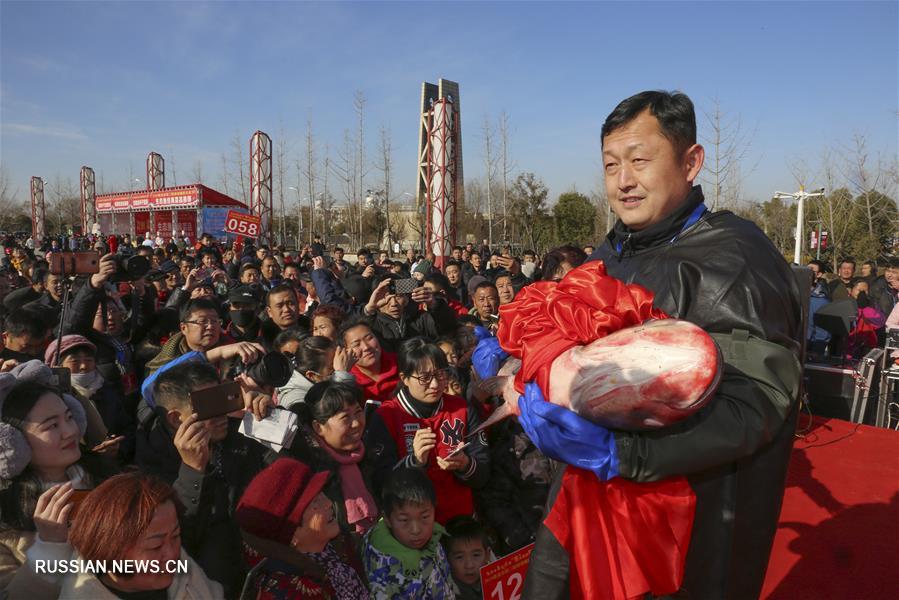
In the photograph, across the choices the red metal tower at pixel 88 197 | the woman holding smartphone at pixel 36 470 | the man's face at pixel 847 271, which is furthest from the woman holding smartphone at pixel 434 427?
the red metal tower at pixel 88 197

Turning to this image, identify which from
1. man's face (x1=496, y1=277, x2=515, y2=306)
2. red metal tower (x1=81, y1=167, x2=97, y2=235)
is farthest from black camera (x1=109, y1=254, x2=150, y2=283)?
red metal tower (x1=81, y1=167, x2=97, y2=235)

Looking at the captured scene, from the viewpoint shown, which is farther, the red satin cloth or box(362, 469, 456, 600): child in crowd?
box(362, 469, 456, 600): child in crowd

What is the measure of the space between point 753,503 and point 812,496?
3224 millimetres

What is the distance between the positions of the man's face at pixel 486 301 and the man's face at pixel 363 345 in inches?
79.8

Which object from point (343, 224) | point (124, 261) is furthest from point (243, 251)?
point (343, 224)

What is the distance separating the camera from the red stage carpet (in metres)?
2.96

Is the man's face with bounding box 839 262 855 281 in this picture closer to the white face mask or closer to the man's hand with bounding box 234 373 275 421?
the man's hand with bounding box 234 373 275 421

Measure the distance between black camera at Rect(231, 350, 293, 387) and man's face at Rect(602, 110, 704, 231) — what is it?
6.66ft

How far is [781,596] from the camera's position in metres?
2.87

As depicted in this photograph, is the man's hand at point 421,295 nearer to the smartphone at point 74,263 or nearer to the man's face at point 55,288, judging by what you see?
the smartphone at point 74,263

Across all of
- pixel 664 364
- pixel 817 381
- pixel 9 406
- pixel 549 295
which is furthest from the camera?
pixel 817 381

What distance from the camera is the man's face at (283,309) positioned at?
14.9ft

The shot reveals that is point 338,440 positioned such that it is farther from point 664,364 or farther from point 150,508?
point 664,364

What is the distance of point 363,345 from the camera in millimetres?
3762
